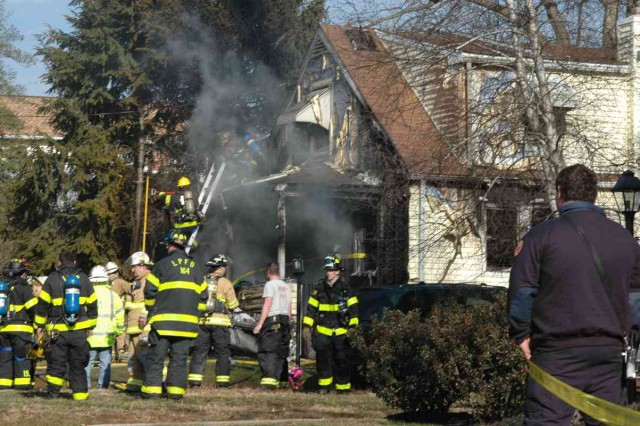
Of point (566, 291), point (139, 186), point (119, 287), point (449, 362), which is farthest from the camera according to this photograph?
point (139, 186)

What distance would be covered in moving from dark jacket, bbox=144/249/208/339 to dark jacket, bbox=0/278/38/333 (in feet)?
10.6

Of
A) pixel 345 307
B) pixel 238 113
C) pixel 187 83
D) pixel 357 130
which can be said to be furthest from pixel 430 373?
pixel 187 83

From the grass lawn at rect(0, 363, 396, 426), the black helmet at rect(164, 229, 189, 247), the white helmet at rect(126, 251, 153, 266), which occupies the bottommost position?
the grass lawn at rect(0, 363, 396, 426)

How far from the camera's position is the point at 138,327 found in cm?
1366

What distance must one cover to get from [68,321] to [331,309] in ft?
11.5

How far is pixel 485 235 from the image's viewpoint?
17.8m

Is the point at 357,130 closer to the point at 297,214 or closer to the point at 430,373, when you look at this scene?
the point at 297,214

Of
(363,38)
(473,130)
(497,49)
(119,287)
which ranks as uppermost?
(363,38)

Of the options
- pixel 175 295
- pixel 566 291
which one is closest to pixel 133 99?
pixel 175 295

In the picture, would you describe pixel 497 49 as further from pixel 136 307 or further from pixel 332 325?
pixel 136 307

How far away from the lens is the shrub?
31.4 ft

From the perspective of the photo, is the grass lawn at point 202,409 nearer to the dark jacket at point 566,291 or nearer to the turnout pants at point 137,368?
the turnout pants at point 137,368

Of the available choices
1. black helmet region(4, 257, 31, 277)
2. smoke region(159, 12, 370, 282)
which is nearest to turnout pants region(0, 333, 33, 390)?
black helmet region(4, 257, 31, 277)

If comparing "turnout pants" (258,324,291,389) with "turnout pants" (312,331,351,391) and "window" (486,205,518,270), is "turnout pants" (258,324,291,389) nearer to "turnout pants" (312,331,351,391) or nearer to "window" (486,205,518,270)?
"turnout pants" (312,331,351,391)
